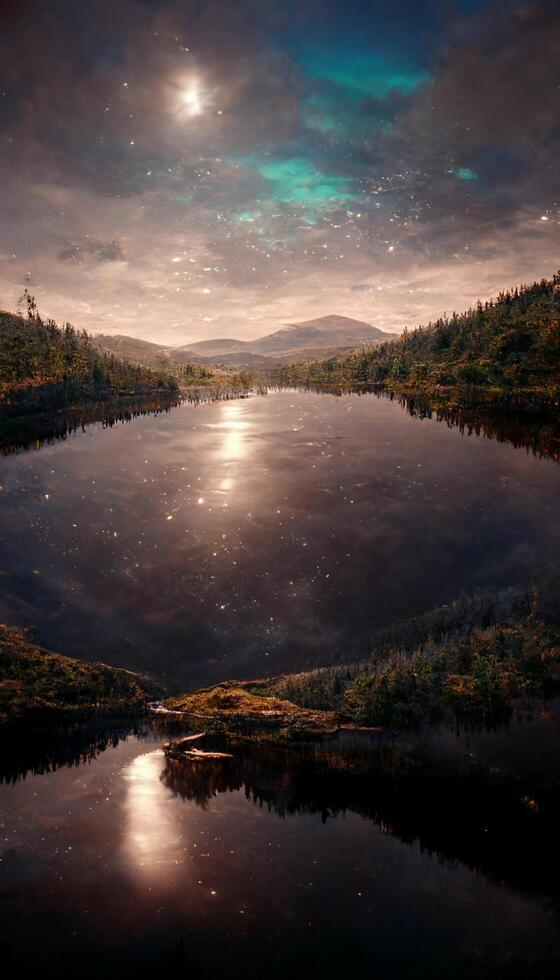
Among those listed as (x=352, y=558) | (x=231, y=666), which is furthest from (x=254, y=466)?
(x=231, y=666)

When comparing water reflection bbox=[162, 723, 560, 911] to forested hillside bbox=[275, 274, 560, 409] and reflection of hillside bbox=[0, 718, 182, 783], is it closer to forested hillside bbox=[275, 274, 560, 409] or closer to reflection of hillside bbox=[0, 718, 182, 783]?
reflection of hillside bbox=[0, 718, 182, 783]

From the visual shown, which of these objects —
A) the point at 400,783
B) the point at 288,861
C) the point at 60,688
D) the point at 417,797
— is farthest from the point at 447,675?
the point at 60,688

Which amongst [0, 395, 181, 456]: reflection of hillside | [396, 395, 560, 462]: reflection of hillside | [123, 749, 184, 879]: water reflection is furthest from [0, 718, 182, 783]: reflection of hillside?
[0, 395, 181, 456]: reflection of hillside

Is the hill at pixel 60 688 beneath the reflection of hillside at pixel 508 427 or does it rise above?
beneath

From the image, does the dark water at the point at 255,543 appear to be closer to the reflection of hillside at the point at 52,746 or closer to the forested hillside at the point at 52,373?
the reflection of hillside at the point at 52,746

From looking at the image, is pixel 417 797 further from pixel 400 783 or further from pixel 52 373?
pixel 52 373

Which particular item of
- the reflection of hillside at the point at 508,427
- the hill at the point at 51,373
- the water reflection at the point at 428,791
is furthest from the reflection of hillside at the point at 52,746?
the hill at the point at 51,373

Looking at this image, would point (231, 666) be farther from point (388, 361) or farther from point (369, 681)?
point (388, 361)
